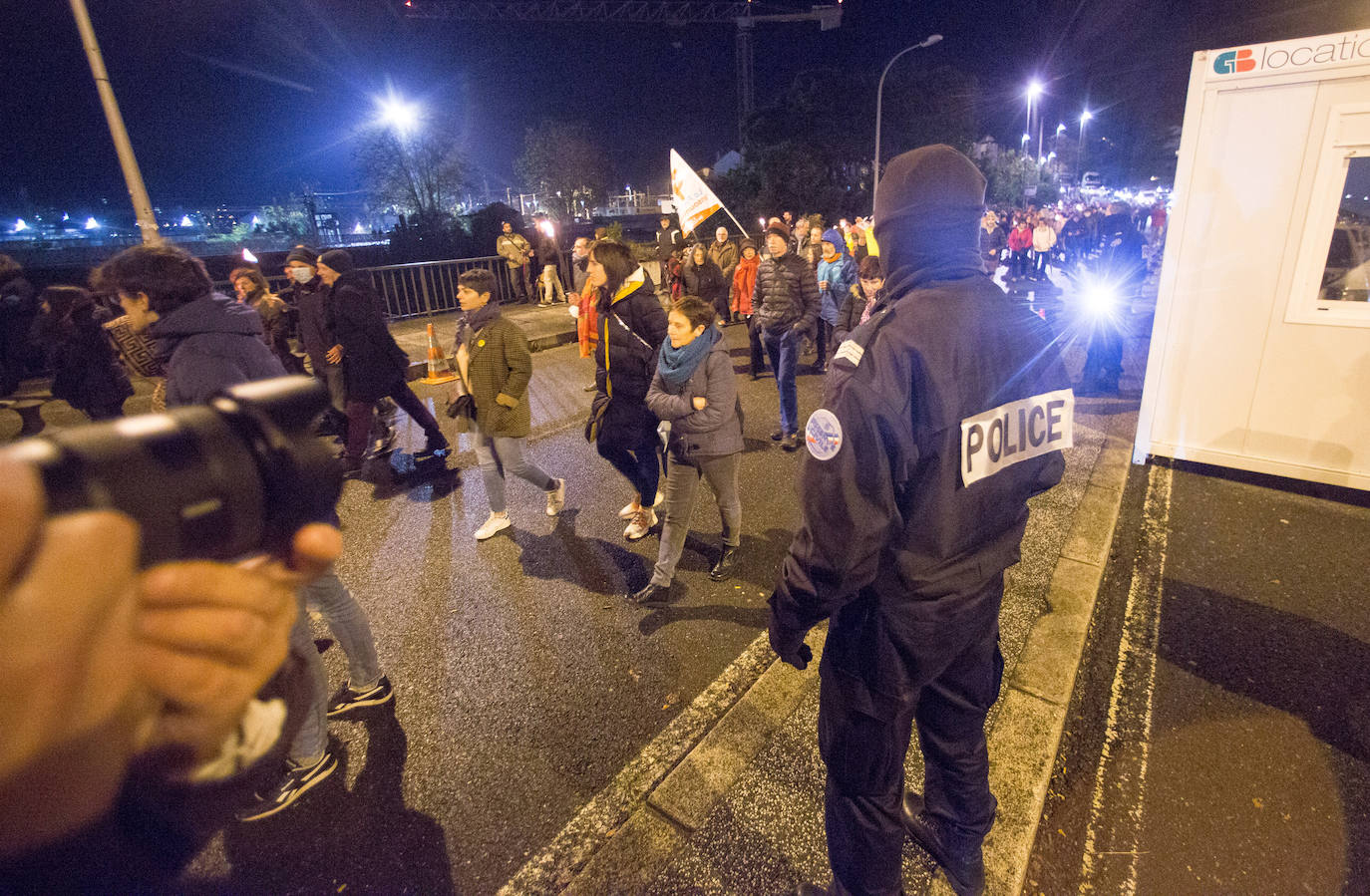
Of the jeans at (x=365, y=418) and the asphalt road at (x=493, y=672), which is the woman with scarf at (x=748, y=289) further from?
the jeans at (x=365, y=418)

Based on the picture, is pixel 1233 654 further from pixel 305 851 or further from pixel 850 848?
pixel 305 851

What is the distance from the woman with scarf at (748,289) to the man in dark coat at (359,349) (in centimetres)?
438

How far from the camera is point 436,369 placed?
9.12m

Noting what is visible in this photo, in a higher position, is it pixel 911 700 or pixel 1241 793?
pixel 911 700

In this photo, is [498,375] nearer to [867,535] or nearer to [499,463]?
[499,463]

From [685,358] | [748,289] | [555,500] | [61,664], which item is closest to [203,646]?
[61,664]

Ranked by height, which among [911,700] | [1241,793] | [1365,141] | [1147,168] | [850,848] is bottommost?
[1241,793]

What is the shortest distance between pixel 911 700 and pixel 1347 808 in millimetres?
1988

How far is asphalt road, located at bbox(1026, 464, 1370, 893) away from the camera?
2.28 meters

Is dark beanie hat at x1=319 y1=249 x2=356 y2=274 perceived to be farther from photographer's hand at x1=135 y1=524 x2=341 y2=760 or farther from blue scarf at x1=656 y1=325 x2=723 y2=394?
photographer's hand at x1=135 y1=524 x2=341 y2=760

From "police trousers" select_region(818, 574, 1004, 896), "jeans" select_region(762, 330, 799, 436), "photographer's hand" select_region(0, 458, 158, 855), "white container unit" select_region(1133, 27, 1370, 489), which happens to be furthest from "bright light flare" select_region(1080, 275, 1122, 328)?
"photographer's hand" select_region(0, 458, 158, 855)

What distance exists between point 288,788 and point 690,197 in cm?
727

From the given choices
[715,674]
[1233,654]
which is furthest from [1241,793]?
[715,674]

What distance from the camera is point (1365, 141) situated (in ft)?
13.7
